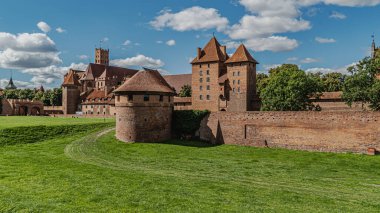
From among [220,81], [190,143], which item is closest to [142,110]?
[190,143]

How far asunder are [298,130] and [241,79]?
949 inches

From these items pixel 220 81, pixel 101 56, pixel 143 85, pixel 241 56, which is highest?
pixel 101 56

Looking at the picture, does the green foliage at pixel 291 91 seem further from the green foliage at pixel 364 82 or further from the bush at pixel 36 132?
the bush at pixel 36 132

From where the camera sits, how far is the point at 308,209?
1223 cm

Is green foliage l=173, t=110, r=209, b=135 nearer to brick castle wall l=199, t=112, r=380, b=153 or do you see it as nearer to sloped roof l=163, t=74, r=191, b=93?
brick castle wall l=199, t=112, r=380, b=153

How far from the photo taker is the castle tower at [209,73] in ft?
177

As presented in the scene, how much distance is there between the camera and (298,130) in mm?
28062

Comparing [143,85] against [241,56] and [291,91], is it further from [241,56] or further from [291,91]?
[241,56]

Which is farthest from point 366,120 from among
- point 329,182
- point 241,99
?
point 241,99

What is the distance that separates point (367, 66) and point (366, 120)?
569 cm

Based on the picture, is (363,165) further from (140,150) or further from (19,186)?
(19,186)

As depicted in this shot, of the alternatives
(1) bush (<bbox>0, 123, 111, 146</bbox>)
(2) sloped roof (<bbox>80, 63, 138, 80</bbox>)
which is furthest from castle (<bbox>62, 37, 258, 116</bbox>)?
(2) sloped roof (<bbox>80, 63, 138, 80</bbox>)

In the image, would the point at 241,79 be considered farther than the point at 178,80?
No

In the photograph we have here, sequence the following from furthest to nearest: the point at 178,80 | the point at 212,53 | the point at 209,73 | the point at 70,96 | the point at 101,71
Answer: the point at 101,71, the point at 178,80, the point at 70,96, the point at 209,73, the point at 212,53
